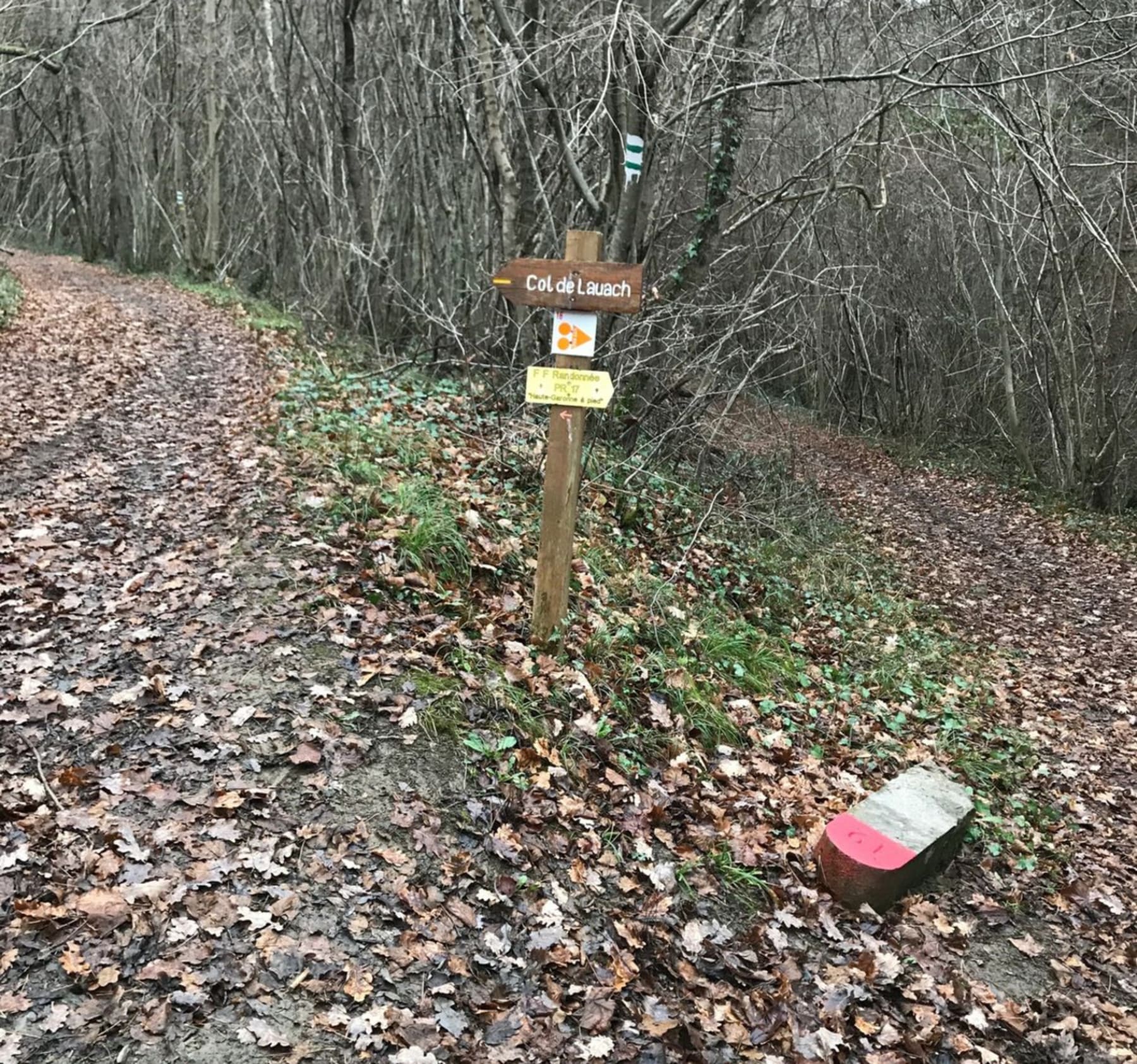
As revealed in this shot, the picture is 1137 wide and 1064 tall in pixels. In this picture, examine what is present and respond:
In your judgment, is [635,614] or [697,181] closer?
[635,614]

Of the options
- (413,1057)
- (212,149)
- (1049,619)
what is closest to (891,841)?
(413,1057)

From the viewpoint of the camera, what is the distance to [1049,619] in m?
9.69

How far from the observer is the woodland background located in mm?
9281

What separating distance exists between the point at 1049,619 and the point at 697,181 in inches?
314

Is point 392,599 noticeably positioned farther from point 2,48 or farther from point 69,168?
point 69,168

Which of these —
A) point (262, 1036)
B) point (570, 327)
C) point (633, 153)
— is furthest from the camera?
point (633, 153)

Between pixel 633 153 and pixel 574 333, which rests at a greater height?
pixel 633 153

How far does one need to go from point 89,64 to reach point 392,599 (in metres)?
25.7

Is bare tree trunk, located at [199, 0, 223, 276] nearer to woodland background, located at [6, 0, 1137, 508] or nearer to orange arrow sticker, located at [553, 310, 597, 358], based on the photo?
woodland background, located at [6, 0, 1137, 508]

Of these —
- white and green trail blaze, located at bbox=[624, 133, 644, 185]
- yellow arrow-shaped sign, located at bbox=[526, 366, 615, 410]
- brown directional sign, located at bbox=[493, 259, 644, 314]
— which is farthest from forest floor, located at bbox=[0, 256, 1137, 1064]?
white and green trail blaze, located at bbox=[624, 133, 644, 185]

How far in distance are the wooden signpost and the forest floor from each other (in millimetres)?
1201

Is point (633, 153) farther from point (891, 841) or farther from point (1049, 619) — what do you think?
point (1049, 619)

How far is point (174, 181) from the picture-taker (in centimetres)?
2353

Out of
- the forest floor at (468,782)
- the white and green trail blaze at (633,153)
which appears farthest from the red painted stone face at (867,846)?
the white and green trail blaze at (633,153)
